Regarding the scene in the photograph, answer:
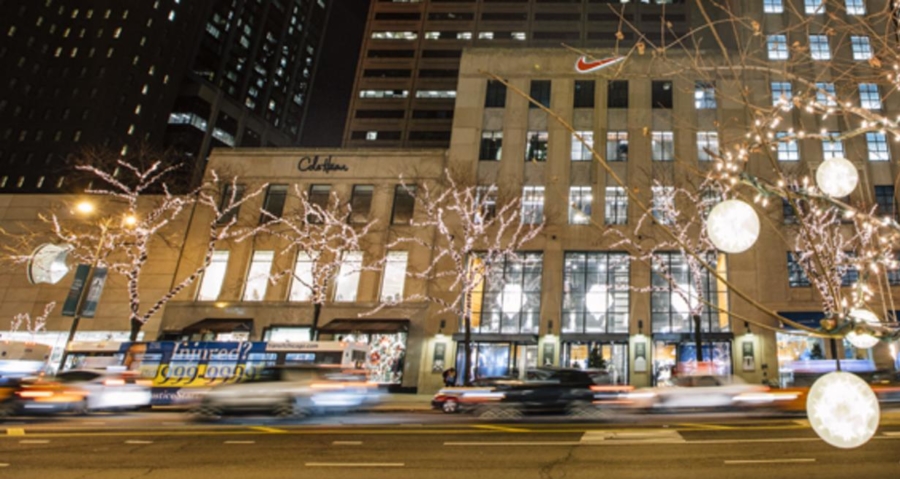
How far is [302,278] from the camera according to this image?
3019 centimetres

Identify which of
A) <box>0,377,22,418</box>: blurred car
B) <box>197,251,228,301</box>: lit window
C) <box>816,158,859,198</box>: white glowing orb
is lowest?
<box>0,377,22,418</box>: blurred car

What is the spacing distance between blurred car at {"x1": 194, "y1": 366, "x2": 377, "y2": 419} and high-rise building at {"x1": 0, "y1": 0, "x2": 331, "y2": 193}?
56239 mm

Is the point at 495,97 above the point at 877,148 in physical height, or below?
above

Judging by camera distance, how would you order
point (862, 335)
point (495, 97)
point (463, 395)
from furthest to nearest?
point (495, 97) → point (463, 395) → point (862, 335)

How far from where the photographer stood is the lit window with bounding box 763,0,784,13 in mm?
32875

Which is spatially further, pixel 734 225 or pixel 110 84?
pixel 110 84

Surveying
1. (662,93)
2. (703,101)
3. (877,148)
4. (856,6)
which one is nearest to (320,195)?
(662,93)

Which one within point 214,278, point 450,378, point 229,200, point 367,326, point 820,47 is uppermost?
point 820,47

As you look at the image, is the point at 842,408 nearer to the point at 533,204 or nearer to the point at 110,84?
the point at 533,204

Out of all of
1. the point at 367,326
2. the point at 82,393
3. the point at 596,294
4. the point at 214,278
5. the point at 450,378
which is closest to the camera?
the point at 82,393

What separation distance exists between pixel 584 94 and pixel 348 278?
20.1m

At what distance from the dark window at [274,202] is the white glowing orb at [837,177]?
31.2 meters

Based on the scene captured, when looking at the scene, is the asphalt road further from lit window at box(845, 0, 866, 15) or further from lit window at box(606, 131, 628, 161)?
lit window at box(845, 0, 866, 15)

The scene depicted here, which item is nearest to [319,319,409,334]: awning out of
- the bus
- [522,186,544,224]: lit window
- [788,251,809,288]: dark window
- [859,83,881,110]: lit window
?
the bus
